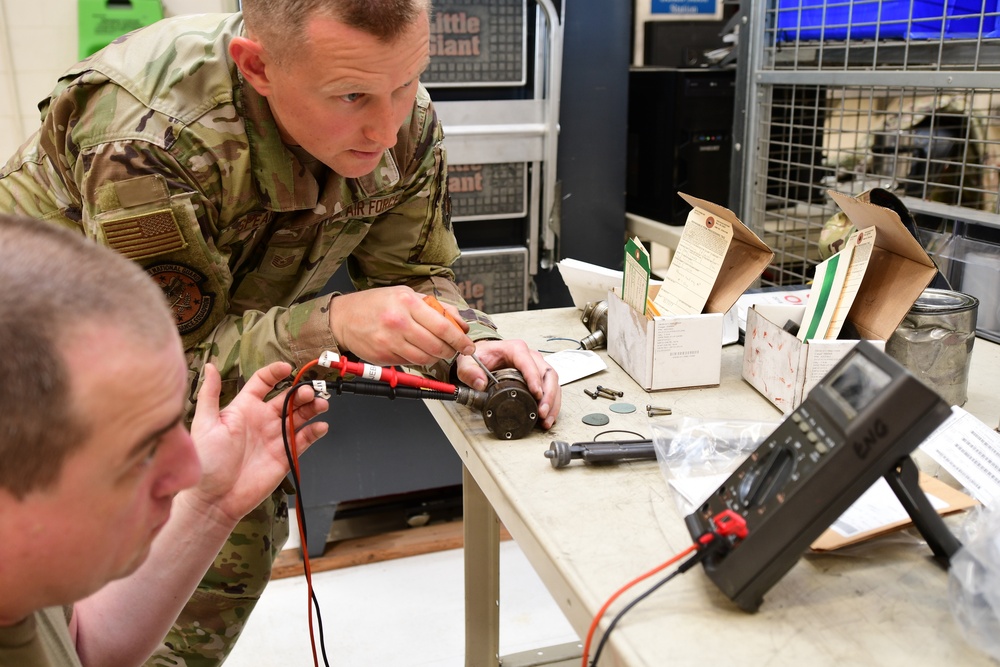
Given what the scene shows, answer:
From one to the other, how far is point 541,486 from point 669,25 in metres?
2.07

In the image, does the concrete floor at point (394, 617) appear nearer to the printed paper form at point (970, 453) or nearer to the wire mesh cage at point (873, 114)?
the wire mesh cage at point (873, 114)

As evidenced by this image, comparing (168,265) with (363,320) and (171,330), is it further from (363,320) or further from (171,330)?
(171,330)

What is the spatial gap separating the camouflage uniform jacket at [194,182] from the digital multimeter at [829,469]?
569 mm

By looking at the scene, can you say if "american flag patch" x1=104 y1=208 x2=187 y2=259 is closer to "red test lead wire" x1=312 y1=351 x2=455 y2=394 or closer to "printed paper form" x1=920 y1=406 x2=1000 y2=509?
"red test lead wire" x1=312 y1=351 x2=455 y2=394

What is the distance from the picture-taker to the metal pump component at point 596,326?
1.32m

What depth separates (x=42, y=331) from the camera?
53 cm

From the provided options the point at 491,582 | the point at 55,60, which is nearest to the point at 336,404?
the point at 491,582

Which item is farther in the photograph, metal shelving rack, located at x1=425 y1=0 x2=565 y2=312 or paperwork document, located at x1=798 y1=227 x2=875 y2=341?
metal shelving rack, located at x1=425 y1=0 x2=565 y2=312

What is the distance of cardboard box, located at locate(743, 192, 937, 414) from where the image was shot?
1008 millimetres

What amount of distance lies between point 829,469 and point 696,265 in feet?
1.83

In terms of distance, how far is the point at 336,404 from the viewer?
2.22 metres

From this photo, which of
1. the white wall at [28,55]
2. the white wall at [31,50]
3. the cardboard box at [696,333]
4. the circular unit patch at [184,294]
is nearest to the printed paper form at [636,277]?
the cardboard box at [696,333]

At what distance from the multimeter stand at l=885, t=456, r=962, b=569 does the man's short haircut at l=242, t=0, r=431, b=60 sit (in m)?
0.71

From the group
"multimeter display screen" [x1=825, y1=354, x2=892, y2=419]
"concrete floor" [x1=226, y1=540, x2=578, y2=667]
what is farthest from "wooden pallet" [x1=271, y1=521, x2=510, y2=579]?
"multimeter display screen" [x1=825, y1=354, x2=892, y2=419]
